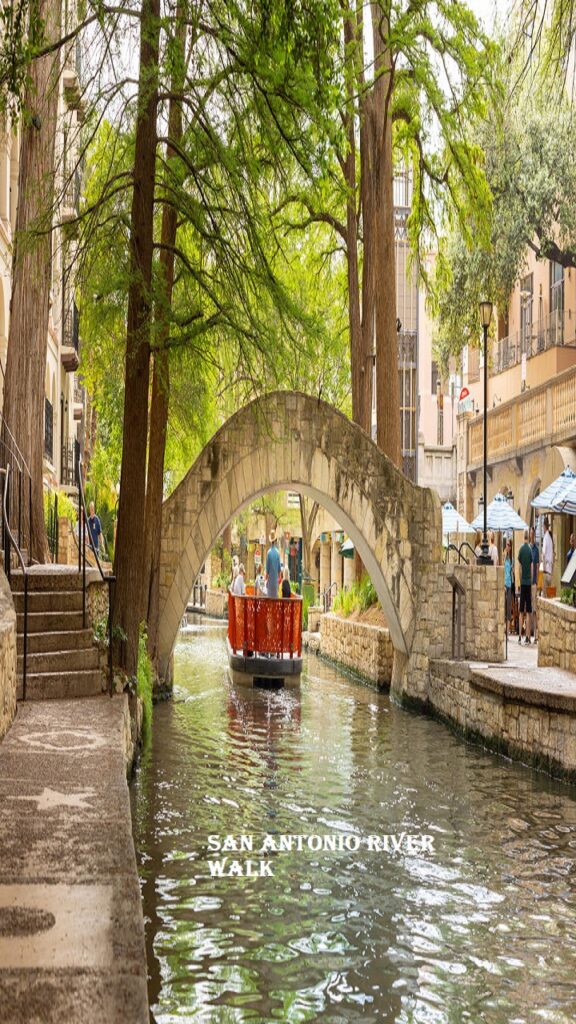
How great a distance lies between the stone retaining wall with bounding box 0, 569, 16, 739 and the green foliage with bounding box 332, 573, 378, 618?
46.3 feet

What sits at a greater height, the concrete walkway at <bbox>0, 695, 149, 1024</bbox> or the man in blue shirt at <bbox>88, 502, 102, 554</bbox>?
the man in blue shirt at <bbox>88, 502, 102, 554</bbox>

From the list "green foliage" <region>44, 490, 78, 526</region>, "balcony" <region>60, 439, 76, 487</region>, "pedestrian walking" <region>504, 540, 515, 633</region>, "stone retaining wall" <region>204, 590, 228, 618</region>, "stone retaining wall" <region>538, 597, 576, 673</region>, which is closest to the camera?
"stone retaining wall" <region>538, 597, 576, 673</region>

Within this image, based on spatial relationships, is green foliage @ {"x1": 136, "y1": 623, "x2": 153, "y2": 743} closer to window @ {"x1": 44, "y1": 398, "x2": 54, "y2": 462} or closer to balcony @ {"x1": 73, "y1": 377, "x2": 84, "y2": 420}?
window @ {"x1": 44, "y1": 398, "x2": 54, "y2": 462}

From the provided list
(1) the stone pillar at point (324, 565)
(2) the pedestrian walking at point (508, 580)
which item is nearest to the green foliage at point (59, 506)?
(2) the pedestrian walking at point (508, 580)

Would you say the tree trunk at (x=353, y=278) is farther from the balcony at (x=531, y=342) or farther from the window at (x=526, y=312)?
the window at (x=526, y=312)

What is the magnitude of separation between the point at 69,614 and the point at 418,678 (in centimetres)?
794

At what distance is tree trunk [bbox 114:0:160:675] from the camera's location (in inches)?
480

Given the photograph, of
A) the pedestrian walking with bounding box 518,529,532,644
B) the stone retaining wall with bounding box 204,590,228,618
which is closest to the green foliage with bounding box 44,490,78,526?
the pedestrian walking with bounding box 518,529,532,644

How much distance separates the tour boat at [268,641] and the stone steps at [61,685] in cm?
1014

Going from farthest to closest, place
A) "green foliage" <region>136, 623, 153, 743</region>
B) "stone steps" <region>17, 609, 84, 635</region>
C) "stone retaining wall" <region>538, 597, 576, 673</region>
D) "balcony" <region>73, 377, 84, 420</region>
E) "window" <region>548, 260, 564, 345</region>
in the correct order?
"balcony" <region>73, 377, 84, 420</region>
"window" <region>548, 260, 564, 345</region>
"stone retaining wall" <region>538, 597, 576, 673</region>
"green foliage" <region>136, 623, 153, 743</region>
"stone steps" <region>17, 609, 84, 635</region>

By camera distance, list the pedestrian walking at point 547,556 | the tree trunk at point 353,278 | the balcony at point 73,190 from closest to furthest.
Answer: the balcony at point 73,190, the pedestrian walking at point 547,556, the tree trunk at point 353,278

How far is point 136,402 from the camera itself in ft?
40.7

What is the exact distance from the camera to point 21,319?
14.8m

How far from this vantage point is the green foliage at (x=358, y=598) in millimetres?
23188
